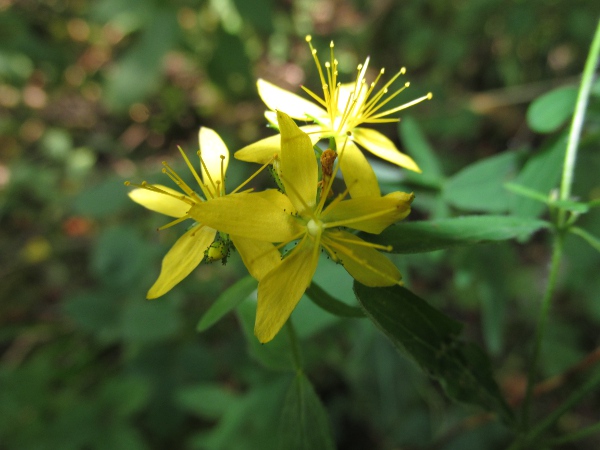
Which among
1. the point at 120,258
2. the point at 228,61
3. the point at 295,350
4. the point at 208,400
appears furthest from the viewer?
the point at 228,61

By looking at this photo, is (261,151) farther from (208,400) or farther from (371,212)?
(208,400)

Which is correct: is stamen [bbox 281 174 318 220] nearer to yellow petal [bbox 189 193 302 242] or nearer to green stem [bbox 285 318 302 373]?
yellow petal [bbox 189 193 302 242]

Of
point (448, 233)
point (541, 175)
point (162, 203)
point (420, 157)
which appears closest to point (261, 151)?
point (162, 203)

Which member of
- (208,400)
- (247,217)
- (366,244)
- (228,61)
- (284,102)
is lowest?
(208,400)

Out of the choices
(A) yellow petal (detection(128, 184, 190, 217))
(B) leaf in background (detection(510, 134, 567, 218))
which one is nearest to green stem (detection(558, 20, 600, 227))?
(B) leaf in background (detection(510, 134, 567, 218))

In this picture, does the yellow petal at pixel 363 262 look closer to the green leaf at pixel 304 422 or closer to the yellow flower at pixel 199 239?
the yellow flower at pixel 199 239

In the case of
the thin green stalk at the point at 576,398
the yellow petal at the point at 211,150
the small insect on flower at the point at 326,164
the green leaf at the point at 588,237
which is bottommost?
the thin green stalk at the point at 576,398

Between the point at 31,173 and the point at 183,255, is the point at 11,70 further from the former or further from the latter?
the point at 183,255

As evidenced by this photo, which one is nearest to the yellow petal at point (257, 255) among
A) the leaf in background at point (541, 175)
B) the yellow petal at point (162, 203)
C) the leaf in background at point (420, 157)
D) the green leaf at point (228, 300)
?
the green leaf at point (228, 300)
